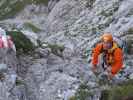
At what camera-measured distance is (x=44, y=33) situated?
45.6 metres

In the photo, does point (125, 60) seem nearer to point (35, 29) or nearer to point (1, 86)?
point (1, 86)

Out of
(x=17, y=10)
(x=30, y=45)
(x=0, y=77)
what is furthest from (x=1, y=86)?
(x=17, y=10)

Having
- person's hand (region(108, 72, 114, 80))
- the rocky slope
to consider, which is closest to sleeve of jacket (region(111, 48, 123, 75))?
person's hand (region(108, 72, 114, 80))

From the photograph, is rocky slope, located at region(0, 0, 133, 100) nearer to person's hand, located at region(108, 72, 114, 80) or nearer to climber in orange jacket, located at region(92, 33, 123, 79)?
person's hand, located at region(108, 72, 114, 80)

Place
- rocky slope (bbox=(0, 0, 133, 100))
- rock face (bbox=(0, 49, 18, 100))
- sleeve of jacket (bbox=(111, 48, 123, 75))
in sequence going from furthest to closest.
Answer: rocky slope (bbox=(0, 0, 133, 100)) < rock face (bbox=(0, 49, 18, 100)) < sleeve of jacket (bbox=(111, 48, 123, 75))

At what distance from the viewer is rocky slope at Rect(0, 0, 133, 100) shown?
17188 millimetres

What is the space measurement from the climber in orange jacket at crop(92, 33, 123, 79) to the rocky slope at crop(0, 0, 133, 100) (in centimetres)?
75

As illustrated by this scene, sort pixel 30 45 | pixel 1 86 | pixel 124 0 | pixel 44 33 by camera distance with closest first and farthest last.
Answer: pixel 1 86 → pixel 30 45 → pixel 124 0 → pixel 44 33

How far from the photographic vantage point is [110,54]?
16.0 metres

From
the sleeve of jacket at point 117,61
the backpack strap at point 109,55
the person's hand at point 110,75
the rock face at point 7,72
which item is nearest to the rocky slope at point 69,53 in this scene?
the rock face at point 7,72

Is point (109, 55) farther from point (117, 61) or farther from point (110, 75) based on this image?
point (110, 75)

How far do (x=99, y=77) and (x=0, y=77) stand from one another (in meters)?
3.73

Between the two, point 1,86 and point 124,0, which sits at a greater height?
point 124,0

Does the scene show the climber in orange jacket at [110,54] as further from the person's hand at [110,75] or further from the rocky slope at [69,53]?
the rocky slope at [69,53]
